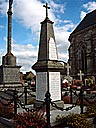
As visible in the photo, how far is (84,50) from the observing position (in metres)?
35.8

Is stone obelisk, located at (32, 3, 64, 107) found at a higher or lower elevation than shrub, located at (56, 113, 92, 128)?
higher

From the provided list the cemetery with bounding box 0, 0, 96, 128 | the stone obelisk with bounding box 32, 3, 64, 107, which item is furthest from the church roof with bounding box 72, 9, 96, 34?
the stone obelisk with bounding box 32, 3, 64, 107

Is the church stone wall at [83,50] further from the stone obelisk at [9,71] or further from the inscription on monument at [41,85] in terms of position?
the inscription on monument at [41,85]

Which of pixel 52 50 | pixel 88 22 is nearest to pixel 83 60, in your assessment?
pixel 88 22

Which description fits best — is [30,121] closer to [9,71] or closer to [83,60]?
[9,71]

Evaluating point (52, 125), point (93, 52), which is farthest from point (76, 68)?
point (52, 125)

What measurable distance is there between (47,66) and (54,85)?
923 mm

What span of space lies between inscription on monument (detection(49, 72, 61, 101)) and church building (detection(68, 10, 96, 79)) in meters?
23.6

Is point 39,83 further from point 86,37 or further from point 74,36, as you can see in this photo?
point 74,36

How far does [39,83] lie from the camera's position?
909cm

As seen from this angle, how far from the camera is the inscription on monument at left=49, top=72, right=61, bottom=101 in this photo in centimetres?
874

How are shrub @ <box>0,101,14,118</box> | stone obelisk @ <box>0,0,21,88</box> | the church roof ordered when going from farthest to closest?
the church roof, stone obelisk @ <box>0,0,21,88</box>, shrub @ <box>0,101,14,118</box>

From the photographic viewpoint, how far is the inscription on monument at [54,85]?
874cm

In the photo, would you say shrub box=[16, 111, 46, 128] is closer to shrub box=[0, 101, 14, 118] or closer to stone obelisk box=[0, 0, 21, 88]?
shrub box=[0, 101, 14, 118]
